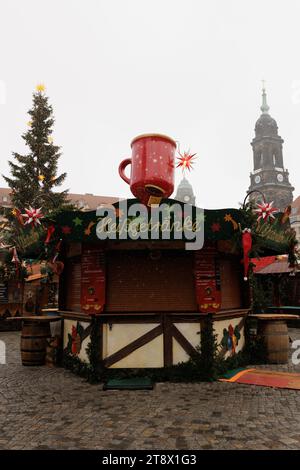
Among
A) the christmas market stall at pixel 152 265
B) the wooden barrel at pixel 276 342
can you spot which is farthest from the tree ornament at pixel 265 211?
the wooden barrel at pixel 276 342

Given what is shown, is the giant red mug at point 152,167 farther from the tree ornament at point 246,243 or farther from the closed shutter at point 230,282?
the closed shutter at point 230,282

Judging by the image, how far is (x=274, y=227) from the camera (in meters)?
7.28

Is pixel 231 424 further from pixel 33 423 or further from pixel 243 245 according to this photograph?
pixel 243 245

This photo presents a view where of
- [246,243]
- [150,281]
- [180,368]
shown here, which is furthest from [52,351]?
[246,243]

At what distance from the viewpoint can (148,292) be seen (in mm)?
6805

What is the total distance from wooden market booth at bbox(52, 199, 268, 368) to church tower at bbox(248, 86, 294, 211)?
5693 centimetres

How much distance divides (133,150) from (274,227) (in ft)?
11.4

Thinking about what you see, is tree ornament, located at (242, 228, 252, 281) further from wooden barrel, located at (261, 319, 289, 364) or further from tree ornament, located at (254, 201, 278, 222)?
wooden barrel, located at (261, 319, 289, 364)

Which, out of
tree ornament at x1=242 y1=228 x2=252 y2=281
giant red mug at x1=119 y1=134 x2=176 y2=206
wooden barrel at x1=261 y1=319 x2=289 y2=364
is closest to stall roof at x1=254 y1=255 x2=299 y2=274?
wooden barrel at x1=261 y1=319 x2=289 y2=364

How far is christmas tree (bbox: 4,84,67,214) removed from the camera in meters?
19.7

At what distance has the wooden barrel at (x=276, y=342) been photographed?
26.2ft

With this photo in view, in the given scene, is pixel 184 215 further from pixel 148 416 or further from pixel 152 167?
pixel 148 416

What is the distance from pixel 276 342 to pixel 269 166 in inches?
2394
